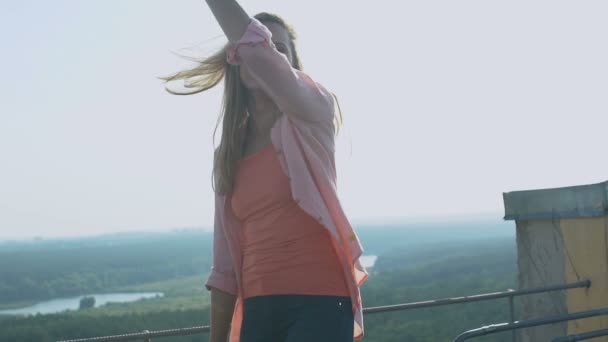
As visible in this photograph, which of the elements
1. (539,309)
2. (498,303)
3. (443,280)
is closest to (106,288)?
(443,280)

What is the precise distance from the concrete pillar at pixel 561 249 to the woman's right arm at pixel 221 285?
2.18m

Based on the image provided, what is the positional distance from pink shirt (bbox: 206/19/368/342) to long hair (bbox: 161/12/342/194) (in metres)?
0.12

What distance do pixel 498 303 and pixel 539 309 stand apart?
29261mm

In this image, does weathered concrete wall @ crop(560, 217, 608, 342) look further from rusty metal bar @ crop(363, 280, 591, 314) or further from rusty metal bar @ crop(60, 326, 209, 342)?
rusty metal bar @ crop(60, 326, 209, 342)

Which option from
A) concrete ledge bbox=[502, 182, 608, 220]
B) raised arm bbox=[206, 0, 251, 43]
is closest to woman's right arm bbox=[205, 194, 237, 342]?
raised arm bbox=[206, 0, 251, 43]

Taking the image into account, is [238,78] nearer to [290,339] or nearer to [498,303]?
[290,339]

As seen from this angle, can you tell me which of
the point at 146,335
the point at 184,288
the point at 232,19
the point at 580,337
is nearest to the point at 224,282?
the point at 232,19

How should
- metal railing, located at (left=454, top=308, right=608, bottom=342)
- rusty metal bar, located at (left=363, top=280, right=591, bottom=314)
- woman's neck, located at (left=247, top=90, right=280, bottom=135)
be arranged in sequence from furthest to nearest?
rusty metal bar, located at (left=363, top=280, right=591, bottom=314) → metal railing, located at (left=454, top=308, right=608, bottom=342) → woman's neck, located at (left=247, top=90, right=280, bottom=135)

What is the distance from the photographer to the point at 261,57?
1878 mm

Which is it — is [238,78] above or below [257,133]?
above

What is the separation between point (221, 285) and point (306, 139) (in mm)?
476

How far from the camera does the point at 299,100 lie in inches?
75.7

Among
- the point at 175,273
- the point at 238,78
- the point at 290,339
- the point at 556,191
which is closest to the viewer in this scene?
the point at 290,339

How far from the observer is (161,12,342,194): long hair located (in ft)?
6.94
